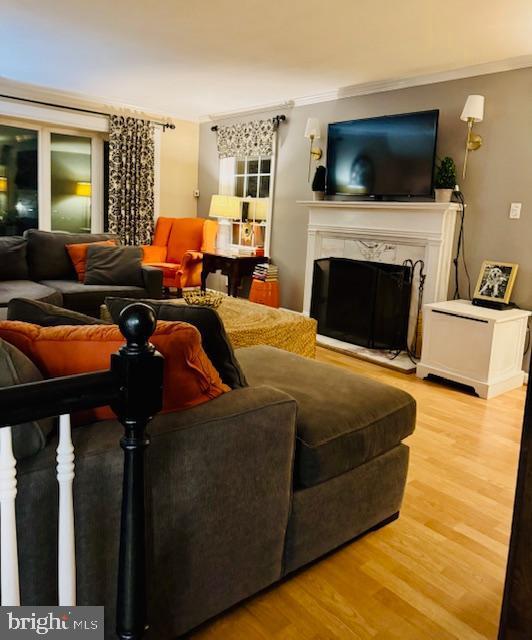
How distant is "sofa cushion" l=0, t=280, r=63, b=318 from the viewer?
4.00m

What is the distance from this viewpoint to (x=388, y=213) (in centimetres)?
A: 459

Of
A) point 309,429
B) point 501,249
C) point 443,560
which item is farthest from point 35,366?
point 501,249

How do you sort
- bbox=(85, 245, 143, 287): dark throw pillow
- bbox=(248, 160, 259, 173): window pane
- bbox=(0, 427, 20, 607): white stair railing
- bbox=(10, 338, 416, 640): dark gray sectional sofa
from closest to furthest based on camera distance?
bbox=(0, 427, 20, 607): white stair railing → bbox=(10, 338, 416, 640): dark gray sectional sofa → bbox=(85, 245, 143, 287): dark throw pillow → bbox=(248, 160, 259, 173): window pane

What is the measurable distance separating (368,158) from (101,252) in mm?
2520

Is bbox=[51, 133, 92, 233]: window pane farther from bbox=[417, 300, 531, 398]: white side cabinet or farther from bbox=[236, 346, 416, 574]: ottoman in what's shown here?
bbox=[236, 346, 416, 574]: ottoman

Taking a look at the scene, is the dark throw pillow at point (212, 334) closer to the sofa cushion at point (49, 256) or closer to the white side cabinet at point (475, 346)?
the white side cabinet at point (475, 346)

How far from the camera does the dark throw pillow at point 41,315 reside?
4.91 ft

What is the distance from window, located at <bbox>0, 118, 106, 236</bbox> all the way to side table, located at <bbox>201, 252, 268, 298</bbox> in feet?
5.19

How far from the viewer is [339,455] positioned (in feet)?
5.76

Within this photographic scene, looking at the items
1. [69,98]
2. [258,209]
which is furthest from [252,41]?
[69,98]

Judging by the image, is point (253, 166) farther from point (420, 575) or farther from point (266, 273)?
point (420, 575)

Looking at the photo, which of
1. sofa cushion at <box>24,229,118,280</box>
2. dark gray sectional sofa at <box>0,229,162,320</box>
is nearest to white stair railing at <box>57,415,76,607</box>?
dark gray sectional sofa at <box>0,229,162,320</box>

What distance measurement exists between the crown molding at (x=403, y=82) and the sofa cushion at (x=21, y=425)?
4.07 meters

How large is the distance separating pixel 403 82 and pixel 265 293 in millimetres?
2432
